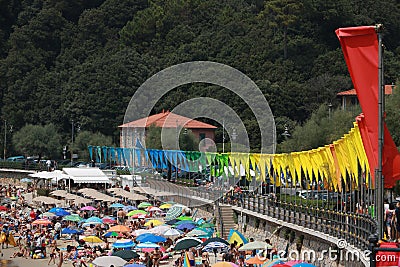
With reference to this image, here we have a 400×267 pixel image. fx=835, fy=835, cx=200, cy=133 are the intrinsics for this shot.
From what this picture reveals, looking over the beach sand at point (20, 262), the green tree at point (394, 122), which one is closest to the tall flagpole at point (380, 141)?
the green tree at point (394, 122)

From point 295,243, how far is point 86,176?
31800mm

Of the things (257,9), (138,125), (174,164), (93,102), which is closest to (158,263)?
(174,164)

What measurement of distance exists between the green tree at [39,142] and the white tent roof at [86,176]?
93.0 feet

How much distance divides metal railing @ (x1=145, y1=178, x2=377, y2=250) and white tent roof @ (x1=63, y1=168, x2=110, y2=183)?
12979mm

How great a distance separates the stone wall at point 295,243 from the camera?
23.0 metres

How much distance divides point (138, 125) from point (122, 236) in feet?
141

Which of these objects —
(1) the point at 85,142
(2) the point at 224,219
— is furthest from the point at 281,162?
(1) the point at 85,142

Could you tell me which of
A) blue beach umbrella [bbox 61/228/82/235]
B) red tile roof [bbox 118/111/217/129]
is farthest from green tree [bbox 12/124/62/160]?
blue beach umbrella [bbox 61/228/82/235]

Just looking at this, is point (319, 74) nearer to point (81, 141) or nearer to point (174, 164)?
point (81, 141)

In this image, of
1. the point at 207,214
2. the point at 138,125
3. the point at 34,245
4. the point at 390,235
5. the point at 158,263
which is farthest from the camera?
the point at 138,125

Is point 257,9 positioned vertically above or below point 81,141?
above

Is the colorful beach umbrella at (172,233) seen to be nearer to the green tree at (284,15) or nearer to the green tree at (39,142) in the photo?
the green tree at (39,142)

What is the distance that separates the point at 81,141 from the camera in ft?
276

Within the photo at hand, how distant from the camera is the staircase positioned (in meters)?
38.9
